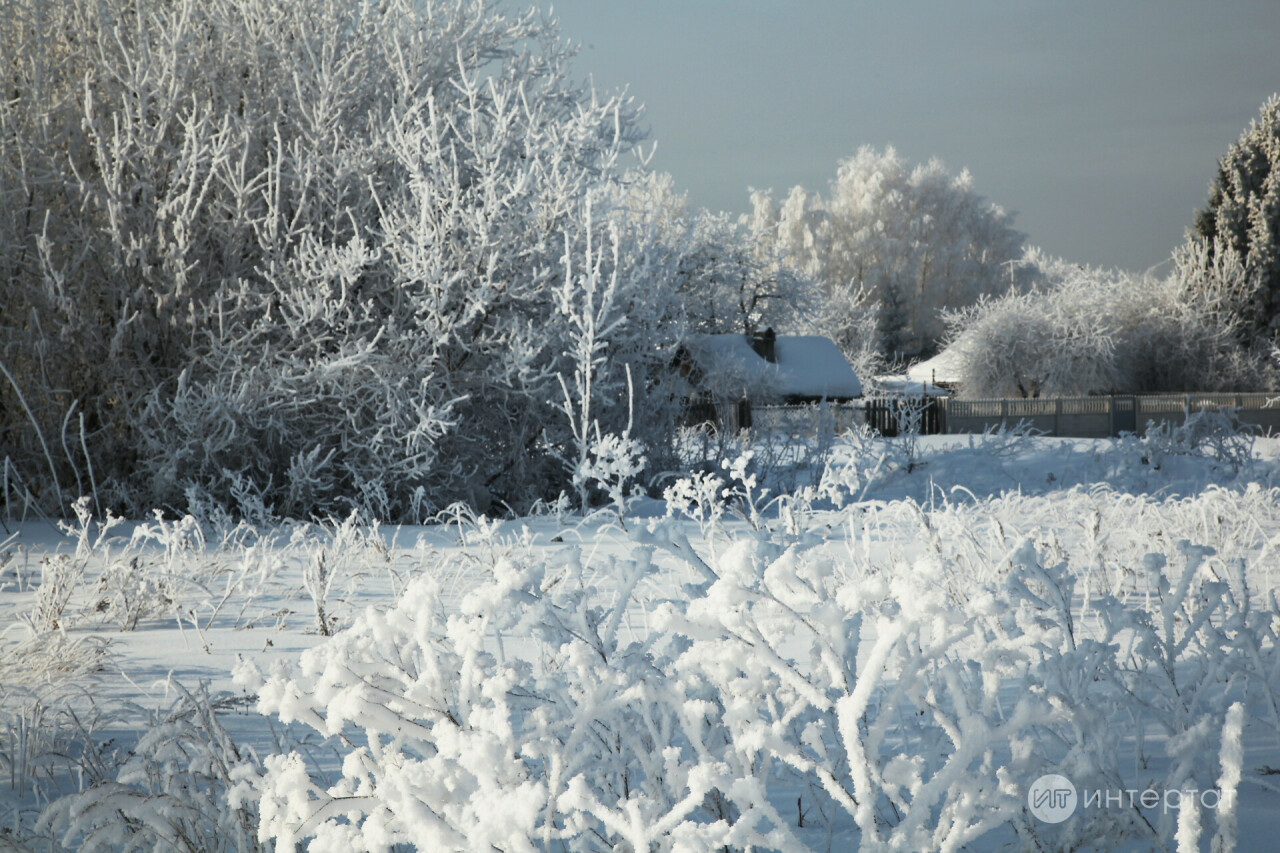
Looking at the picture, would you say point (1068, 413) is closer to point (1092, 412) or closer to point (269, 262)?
point (1092, 412)

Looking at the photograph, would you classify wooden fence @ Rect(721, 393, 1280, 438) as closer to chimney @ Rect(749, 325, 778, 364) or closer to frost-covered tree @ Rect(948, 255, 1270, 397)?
chimney @ Rect(749, 325, 778, 364)

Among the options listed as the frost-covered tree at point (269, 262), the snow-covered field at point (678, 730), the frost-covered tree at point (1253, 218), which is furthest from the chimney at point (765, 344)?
the snow-covered field at point (678, 730)

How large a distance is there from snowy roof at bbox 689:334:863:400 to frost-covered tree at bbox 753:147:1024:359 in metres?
20.4

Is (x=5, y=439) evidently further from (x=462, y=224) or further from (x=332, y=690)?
(x=332, y=690)

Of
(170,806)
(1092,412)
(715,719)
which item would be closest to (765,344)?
(1092,412)

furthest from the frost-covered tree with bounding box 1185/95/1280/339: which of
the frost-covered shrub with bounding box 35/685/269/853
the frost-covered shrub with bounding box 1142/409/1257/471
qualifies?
the frost-covered shrub with bounding box 35/685/269/853

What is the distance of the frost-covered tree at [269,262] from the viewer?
282 inches

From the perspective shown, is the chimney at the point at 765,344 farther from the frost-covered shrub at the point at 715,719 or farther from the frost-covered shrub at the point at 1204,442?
the frost-covered shrub at the point at 715,719

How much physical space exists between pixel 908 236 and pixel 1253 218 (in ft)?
64.2

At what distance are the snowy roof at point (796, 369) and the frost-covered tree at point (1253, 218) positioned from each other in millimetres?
13109

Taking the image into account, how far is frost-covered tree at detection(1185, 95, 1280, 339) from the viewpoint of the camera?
32094 mm

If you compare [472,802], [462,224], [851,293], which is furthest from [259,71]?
[851,293]

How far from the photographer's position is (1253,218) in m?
32.7

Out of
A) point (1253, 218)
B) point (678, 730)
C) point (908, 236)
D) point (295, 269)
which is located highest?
point (908, 236)
